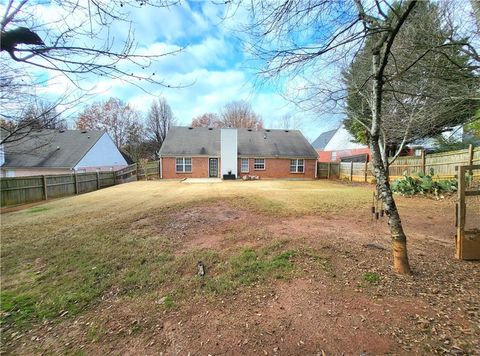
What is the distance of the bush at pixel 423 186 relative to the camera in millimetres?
10055

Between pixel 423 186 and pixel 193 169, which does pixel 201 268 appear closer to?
pixel 423 186

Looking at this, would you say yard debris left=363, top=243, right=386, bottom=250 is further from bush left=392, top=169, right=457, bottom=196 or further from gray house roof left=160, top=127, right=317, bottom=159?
gray house roof left=160, top=127, right=317, bottom=159

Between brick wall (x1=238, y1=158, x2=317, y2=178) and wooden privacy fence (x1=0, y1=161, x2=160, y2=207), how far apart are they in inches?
449

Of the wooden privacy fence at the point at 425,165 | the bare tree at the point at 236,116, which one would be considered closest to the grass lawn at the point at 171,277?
the wooden privacy fence at the point at 425,165

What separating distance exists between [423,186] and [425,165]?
10.5 feet

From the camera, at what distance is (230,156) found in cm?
2281

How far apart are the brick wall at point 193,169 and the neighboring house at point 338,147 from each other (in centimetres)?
1505

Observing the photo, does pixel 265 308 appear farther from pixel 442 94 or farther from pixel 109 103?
pixel 109 103

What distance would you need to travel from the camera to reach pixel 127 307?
3080mm

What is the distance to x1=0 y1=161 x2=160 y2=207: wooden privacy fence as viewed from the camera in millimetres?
12172

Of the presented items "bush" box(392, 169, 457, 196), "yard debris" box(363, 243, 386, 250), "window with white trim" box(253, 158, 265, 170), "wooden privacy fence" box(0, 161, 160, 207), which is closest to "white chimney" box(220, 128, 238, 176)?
"window with white trim" box(253, 158, 265, 170)

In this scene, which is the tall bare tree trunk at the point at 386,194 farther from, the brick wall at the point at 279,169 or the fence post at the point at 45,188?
the brick wall at the point at 279,169

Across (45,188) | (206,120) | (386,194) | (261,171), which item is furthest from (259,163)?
(206,120)

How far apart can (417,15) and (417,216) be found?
521 cm
